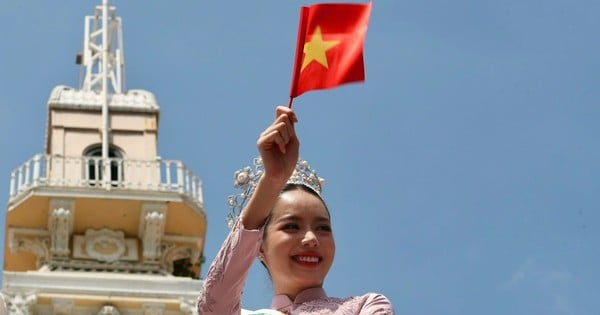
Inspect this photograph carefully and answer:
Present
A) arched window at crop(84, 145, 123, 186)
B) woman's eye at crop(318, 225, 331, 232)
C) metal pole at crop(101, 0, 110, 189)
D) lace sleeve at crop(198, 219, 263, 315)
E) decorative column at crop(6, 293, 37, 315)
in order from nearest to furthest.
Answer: lace sleeve at crop(198, 219, 263, 315) → woman's eye at crop(318, 225, 331, 232) → decorative column at crop(6, 293, 37, 315) → arched window at crop(84, 145, 123, 186) → metal pole at crop(101, 0, 110, 189)

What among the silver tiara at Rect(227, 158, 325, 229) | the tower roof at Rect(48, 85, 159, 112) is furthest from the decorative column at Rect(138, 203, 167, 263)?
the silver tiara at Rect(227, 158, 325, 229)

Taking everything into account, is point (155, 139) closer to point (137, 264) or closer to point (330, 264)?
point (137, 264)

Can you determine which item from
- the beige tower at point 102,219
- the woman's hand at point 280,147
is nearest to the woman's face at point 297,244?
the woman's hand at point 280,147

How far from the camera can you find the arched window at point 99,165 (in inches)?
1382

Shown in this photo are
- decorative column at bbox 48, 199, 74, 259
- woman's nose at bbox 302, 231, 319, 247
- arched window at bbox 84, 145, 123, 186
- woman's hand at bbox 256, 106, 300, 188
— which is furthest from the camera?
arched window at bbox 84, 145, 123, 186

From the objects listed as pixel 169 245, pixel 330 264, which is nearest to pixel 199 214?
pixel 169 245

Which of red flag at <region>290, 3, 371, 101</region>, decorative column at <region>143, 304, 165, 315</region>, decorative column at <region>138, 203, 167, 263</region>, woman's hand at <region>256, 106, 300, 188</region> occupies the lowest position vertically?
woman's hand at <region>256, 106, 300, 188</region>

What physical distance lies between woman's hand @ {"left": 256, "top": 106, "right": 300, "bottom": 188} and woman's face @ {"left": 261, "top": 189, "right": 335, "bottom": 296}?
1.17ft

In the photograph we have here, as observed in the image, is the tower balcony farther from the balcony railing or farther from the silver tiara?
the silver tiara

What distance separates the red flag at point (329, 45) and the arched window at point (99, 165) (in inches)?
Answer: 1070

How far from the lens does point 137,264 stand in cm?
3388

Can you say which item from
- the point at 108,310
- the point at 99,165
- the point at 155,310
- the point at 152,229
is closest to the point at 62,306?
the point at 108,310

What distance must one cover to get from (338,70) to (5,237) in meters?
27.5

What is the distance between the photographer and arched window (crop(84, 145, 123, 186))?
115 feet
